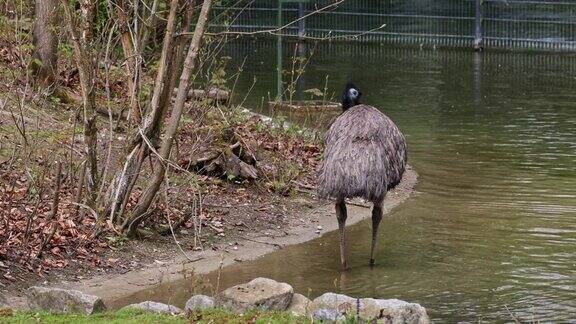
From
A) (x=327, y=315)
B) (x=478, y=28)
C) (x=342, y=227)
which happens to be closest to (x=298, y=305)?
(x=327, y=315)

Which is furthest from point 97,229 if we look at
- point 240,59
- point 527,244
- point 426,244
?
point 240,59

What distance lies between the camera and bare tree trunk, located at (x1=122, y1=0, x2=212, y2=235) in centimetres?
1055

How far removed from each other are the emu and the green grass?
3086mm

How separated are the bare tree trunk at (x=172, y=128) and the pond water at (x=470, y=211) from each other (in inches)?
38.0

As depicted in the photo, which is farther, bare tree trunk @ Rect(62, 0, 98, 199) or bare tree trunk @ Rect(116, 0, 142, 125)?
bare tree trunk @ Rect(116, 0, 142, 125)

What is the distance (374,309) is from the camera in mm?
8242

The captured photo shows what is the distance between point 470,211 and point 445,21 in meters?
19.7

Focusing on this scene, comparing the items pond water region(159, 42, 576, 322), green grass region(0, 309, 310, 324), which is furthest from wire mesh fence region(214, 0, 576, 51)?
green grass region(0, 309, 310, 324)

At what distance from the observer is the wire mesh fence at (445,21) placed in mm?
A: 31641

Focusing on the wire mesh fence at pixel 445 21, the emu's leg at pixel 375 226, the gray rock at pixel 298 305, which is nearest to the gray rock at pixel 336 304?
the gray rock at pixel 298 305

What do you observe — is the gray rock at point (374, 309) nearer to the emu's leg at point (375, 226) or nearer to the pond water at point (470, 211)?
the pond water at point (470, 211)

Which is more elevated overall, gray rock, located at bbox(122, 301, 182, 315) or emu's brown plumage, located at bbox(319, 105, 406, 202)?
emu's brown plumage, located at bbox(319, 105, 406, 202)

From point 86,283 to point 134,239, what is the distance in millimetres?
1236

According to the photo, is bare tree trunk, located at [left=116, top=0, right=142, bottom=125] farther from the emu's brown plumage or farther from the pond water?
the emu's brown plumage
